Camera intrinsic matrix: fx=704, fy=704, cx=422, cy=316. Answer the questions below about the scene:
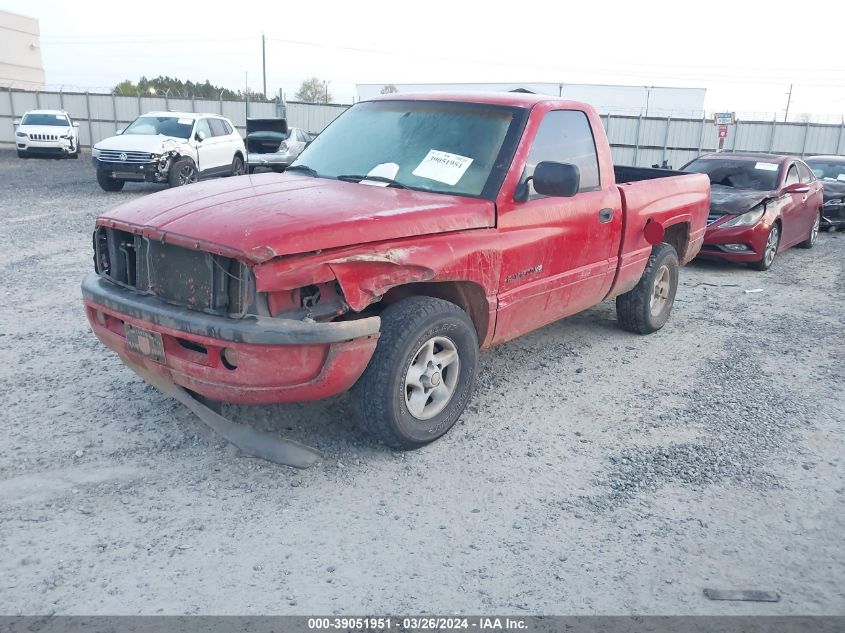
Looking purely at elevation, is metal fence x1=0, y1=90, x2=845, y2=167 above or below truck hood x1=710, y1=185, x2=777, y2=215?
above

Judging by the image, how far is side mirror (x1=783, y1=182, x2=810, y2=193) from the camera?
948 cm

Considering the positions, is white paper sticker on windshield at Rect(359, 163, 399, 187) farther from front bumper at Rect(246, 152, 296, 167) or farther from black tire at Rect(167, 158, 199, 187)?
front bumper at Rect(246, 152, 296, 167)

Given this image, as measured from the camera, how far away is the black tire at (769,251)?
30.1 feet

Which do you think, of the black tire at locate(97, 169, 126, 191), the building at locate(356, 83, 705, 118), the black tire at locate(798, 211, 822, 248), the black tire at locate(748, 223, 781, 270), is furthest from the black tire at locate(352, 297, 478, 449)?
the building at locate(356, 83, 705, 118)

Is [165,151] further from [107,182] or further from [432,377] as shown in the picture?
[432,377]

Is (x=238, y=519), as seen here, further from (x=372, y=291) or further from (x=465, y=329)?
(x=465, y=329)

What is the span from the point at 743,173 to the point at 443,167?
7367 millimetres

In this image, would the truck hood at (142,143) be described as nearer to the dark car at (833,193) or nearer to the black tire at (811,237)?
the black tire at (811,237)

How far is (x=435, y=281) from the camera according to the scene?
3.75 meters

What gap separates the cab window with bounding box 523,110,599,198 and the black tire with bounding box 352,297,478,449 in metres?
1.07

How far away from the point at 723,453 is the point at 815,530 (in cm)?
74

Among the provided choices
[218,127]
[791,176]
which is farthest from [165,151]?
[791,176]

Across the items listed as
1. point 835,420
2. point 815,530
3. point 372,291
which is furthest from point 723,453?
point 372,291

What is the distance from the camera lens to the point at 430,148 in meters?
4.32
